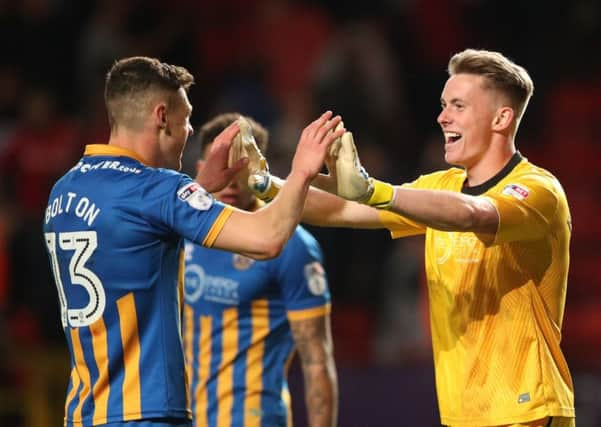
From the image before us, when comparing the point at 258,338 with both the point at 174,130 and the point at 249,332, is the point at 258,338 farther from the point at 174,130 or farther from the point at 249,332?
the point at 174,130

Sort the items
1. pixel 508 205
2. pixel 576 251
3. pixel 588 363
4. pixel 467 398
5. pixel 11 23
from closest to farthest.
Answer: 1. pixel 508 205
2. pixel 467 398
3. pixel 588 363
4. pixel 576 251
5. pixel 11 23

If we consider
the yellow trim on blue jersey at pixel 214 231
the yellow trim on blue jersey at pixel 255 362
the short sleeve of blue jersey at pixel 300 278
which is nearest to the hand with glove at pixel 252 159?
the yellow trim on blue jersey at pixel 214 231

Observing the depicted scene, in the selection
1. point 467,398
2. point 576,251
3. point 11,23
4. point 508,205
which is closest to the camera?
point 508,205

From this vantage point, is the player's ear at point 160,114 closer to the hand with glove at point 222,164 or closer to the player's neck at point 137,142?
the player's neck at point 137,142

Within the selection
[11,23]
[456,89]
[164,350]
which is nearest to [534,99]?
[11,23]

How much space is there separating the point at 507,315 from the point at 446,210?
62 centimetres

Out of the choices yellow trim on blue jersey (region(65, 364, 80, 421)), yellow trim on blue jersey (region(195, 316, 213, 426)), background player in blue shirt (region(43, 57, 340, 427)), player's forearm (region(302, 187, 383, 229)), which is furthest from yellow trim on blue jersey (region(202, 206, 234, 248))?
yellow trim on blue jersey (region(195, 316, 213, 426))

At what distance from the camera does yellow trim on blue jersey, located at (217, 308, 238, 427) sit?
557 cm

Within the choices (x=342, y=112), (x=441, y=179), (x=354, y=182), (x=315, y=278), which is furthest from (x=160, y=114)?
(x=342, y=112)

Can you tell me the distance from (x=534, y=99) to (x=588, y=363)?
280 cm

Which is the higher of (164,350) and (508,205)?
(508,205)

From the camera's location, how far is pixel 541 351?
454 centimetres

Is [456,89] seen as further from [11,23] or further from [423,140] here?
[11,23]

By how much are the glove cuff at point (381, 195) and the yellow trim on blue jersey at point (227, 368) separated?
155 cm
